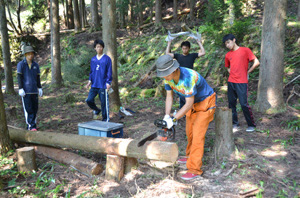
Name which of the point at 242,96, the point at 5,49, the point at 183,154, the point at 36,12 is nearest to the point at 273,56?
the point at 242,96

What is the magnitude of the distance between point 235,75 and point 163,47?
819 centimetres

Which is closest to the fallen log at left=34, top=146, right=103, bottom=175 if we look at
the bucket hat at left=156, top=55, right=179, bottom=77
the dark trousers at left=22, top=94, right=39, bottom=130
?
the dark trousers at left=22, top=94, right=39, bottom=130

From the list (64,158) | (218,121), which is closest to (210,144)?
(218,121)

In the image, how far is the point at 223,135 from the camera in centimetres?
371

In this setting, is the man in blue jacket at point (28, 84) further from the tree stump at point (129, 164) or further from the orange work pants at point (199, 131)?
the orange work pants at point (199, 131)

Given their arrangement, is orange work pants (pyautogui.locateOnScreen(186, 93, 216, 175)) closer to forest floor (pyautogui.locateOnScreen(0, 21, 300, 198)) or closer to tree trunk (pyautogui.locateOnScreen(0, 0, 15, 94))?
forest floor (pyautogui.locateOnScreen(0, 21, 300, 198))

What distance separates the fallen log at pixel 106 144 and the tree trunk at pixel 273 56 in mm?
3415

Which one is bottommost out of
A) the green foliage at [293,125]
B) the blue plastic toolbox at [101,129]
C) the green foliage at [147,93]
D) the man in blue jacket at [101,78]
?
the green foliage at [293,125]

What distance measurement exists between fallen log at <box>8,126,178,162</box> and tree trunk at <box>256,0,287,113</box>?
11.2 ft

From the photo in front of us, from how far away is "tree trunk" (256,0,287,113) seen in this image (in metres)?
5.21

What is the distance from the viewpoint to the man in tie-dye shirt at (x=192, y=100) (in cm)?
300

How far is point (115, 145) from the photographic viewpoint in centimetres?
346

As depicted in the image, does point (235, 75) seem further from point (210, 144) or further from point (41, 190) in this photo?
point (41, 190)

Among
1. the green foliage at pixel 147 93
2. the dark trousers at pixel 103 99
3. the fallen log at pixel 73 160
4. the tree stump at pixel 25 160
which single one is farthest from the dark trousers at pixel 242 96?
the green foliage at pixel 147 93
